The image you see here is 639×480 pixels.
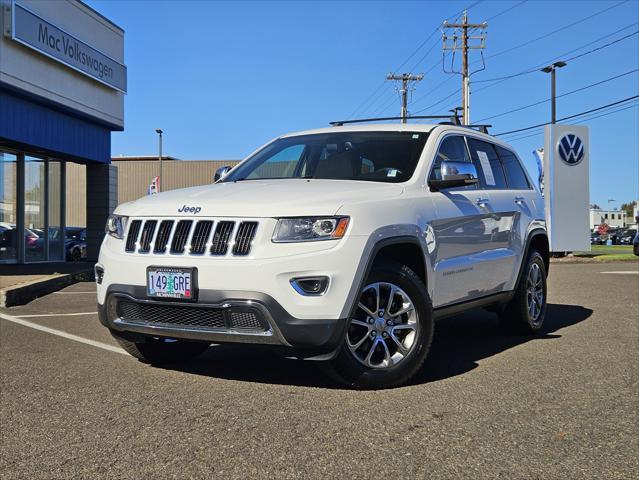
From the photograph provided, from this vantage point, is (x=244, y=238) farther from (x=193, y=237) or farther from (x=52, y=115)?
(x=52, y=115)

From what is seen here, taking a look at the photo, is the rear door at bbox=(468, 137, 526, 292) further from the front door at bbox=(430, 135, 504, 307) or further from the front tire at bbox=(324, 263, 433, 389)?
the front tire at bbox=(324, 263, 433, 389)

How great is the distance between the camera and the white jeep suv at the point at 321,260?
379 centimetres

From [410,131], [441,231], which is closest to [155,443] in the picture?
[441,231]

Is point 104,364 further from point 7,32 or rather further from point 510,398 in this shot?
point 7,32

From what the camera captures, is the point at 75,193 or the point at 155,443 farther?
the point at 75,193

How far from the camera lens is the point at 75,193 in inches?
1700

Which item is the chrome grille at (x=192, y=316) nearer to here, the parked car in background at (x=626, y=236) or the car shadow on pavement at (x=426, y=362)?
the car shadow on pavement at (x=426, y=362)

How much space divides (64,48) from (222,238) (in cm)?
1403

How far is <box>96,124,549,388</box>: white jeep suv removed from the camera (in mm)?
3789

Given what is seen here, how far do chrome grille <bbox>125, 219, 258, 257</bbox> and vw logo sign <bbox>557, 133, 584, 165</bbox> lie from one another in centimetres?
2024

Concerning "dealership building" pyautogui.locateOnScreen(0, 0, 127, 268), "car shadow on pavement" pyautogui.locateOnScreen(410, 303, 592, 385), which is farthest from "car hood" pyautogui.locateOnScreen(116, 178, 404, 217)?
"dealership building" pyautogui.locateOnScreen(0, 0, 127, 268)

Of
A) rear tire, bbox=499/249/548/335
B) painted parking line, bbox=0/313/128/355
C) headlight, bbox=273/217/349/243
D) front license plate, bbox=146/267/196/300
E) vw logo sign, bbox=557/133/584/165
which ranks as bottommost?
painted parking line, bbox=0/313/128/355

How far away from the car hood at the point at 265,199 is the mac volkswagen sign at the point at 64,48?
11424 mm

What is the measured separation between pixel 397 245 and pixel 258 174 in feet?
5.54
